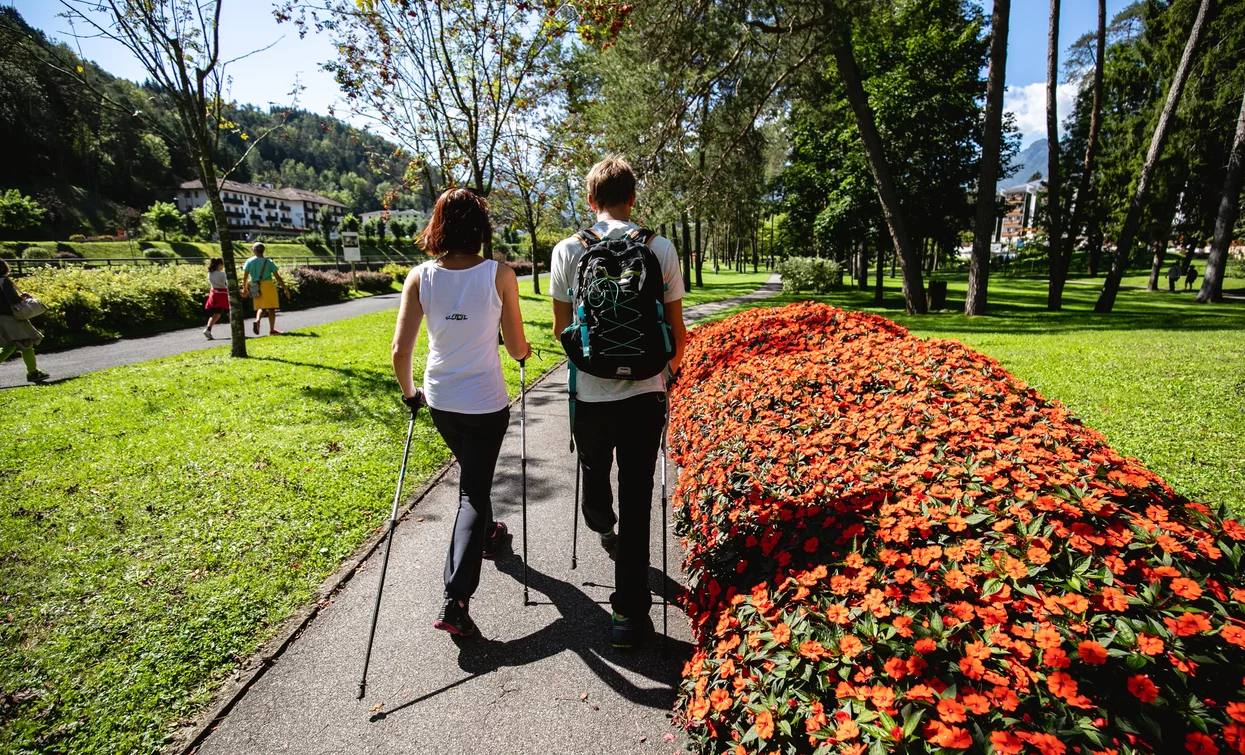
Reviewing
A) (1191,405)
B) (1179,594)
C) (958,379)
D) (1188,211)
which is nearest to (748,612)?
(1179,594)

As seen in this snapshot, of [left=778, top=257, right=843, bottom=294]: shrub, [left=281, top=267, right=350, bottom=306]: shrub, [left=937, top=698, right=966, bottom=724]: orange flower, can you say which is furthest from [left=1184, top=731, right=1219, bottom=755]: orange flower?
A: [left=778, top=257, right=843, bottom=294]: shrub

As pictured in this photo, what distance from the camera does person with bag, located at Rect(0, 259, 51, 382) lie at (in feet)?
26.1

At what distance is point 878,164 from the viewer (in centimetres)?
1437

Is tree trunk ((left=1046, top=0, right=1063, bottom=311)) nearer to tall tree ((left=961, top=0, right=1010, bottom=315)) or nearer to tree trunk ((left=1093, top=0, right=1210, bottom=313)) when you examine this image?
tree trunk ((left=1093, top=0, right=1210, bottom=313))

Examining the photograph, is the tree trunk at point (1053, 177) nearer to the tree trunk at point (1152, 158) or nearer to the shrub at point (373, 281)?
the tree trunk at point (1152, 158)

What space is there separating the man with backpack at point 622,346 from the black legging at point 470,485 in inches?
18.7

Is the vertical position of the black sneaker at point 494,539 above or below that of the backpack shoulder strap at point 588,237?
below

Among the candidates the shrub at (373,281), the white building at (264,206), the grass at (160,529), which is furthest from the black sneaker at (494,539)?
the white building at (264,206)

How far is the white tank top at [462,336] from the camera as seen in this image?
2805mm

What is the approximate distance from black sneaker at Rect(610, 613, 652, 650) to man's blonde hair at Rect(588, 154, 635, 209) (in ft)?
6.99

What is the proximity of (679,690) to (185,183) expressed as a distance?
406ft

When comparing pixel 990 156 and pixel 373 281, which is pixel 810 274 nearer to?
pixel 990 156

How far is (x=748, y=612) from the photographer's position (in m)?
2.31

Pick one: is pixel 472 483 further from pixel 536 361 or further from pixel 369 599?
pixel 536 361
